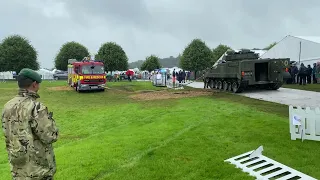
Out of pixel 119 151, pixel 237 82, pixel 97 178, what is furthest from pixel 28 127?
pixel 237 82

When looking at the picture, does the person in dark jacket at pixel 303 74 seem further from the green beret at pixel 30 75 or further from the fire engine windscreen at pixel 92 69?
the green beret at pixel 30 75

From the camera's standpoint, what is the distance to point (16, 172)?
368 centimetres

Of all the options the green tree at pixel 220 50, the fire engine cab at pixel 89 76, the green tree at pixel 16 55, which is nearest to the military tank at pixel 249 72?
Answer: the fire engine cab at pixel 89 76

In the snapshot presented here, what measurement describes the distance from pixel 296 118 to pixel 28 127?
651cm

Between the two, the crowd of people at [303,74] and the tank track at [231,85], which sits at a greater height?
the crowd of people at [303,74]

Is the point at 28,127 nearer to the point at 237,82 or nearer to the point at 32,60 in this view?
the point at 237,82

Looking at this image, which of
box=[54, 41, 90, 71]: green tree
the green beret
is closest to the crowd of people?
the green beret

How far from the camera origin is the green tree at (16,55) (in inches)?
2219

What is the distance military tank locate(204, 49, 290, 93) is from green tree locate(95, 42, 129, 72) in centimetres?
3614

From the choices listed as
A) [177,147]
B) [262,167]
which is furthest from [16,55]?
[262,167]

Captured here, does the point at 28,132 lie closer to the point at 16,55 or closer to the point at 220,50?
the point at 16,55

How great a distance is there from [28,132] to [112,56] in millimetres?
55789

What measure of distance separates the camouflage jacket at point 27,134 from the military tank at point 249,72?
18591 millimetres

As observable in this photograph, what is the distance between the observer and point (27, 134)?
11.8ft
